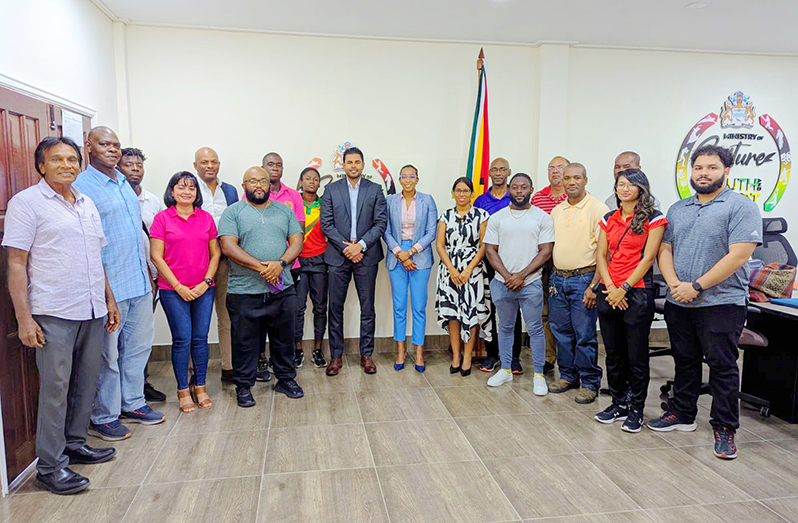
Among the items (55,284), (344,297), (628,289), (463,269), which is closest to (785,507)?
(628,289)

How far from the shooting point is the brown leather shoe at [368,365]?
4.44 metres

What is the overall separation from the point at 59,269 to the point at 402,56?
357 centimetres

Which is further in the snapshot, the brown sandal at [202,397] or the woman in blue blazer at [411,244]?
the woman in blue blazer at [411,244]

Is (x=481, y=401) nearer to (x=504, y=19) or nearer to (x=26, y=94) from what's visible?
(x=504, y=19)

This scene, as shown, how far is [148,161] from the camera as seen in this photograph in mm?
4703

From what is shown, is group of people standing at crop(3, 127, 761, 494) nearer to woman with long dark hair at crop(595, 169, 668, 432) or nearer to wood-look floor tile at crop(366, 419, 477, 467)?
woman with long dark hair at crop(595, 169, 668, 432)

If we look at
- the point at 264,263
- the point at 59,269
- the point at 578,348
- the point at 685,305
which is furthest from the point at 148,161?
the point at 685,305

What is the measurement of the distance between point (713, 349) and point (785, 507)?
0.83m

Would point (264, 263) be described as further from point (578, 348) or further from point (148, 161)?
point (578, 348)

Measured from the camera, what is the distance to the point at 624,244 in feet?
10.8

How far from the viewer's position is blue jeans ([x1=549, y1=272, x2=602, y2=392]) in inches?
149

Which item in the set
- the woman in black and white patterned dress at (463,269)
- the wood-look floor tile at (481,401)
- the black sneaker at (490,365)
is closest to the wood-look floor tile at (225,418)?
the wood-look floor tile at (481,401)

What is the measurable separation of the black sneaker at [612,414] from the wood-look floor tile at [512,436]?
0.37m

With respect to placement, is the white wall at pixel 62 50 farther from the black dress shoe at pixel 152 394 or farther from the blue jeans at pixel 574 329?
the blue jeans at pixel 574 329
